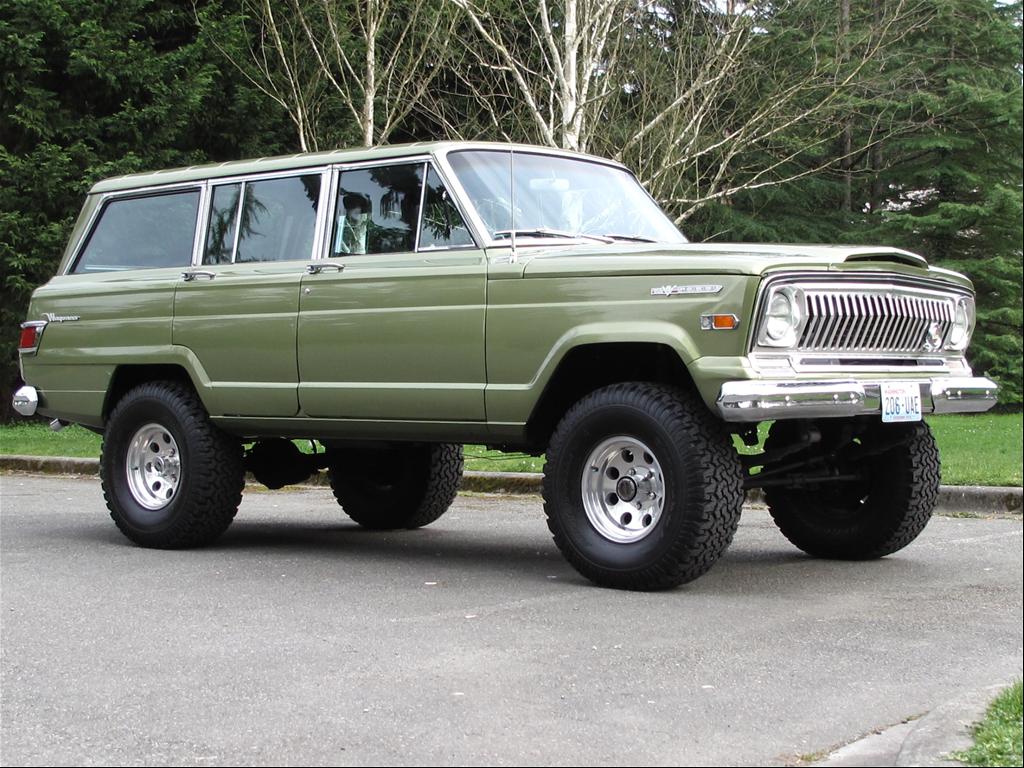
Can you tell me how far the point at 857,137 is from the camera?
30.5 metres

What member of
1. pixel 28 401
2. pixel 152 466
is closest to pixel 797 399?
pixel 152 466

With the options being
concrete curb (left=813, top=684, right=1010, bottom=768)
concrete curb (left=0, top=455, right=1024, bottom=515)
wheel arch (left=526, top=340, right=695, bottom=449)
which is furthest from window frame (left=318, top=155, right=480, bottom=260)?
concrete curb (left=813, top=684, right=1010, bottom=768)

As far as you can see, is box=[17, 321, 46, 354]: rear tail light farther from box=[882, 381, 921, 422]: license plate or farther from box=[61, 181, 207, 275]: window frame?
box=[882, 381, 921, 422]: license plate

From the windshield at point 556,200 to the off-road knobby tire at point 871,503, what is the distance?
1.46 meters

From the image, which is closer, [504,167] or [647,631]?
[647,631]

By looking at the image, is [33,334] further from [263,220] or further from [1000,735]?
[1000,735]

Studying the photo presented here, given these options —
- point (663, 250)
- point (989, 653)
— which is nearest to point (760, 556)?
point (663, 250)

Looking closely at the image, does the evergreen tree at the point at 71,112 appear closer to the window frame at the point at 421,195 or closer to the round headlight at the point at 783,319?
the window frame at the point at 421,195

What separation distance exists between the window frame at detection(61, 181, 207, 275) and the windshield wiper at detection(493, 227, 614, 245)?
237 cm

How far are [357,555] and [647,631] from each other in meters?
3.02

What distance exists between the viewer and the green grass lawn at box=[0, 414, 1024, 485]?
11117mm

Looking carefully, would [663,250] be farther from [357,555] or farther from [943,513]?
[943,513]

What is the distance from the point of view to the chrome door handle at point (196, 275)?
8977 mm

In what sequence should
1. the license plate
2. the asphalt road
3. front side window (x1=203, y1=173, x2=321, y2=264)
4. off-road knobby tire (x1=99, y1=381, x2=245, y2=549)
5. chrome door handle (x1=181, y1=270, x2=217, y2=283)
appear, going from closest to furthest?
1. the asphalt road
2. the license plate
3. front side window (x1=203, y1=173, x2=321, y2=264)
4. off-road knobby tire (x1=99, y1=381, x2=245, y2=549)
5. chrome door handle (x1=181, y1=270, x2=217, y2=283)
